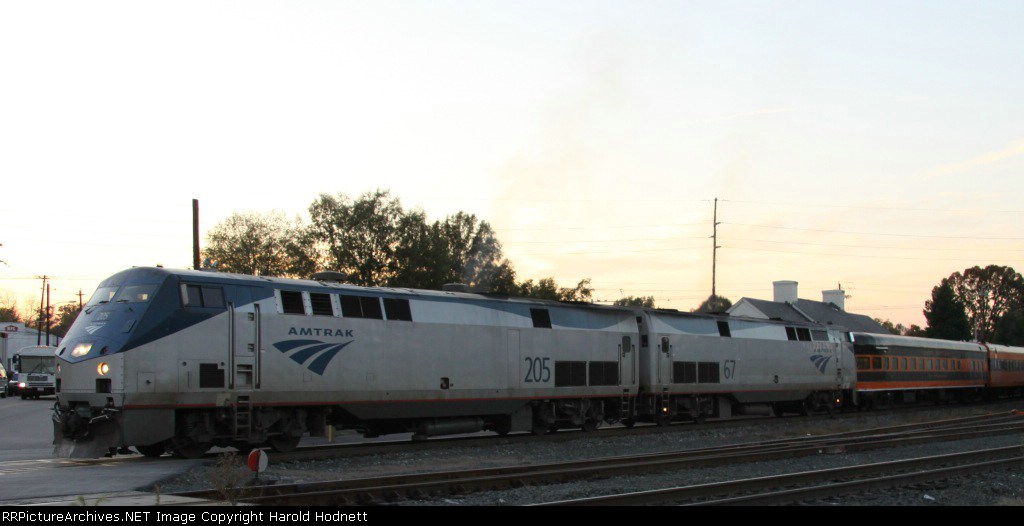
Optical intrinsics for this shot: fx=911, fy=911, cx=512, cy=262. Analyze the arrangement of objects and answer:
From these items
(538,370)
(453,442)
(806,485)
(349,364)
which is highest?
(349,364)

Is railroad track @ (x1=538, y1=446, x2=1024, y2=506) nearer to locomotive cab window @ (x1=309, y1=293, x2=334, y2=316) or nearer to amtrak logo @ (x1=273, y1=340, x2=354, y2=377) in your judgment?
amtrak logo @ (x1=273, y1=340, x2=354, y2=377)

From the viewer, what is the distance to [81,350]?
56.2ft

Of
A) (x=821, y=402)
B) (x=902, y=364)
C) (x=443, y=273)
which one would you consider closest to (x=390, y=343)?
(x=821, y=402)

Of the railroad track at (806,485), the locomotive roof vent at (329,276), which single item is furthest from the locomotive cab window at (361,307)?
the railroad track at (806,485)

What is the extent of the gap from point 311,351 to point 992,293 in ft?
467

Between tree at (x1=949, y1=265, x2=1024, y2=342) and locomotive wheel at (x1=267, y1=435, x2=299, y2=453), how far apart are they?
13259 centimetres

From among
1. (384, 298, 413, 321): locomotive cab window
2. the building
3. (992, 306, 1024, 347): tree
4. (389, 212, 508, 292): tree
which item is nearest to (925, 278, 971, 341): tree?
the building

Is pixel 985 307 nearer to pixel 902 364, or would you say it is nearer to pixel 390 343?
pixel 902 364

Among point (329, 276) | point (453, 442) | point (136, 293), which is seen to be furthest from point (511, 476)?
point (329, 276)

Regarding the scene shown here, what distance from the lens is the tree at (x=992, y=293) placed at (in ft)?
443

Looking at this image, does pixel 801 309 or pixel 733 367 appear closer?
pixel 733 367

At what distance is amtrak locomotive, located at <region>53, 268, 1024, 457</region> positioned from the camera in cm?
1692

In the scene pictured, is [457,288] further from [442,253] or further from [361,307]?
[442,253]

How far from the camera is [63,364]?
17359mm
